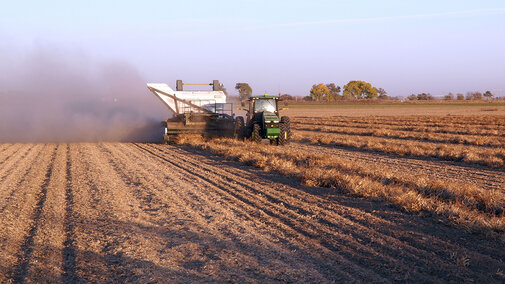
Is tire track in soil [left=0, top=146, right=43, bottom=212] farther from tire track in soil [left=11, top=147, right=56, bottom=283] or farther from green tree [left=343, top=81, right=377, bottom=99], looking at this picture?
green tree [left=343, top=81, right=377, bottom=99]

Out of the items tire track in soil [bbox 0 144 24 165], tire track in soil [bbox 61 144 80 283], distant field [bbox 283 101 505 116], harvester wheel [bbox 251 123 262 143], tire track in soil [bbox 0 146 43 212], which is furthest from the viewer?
distant field [bbox 283 101 505 116]

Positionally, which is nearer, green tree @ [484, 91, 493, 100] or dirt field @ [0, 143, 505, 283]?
dirt field @ [0, 143, 505, 283]

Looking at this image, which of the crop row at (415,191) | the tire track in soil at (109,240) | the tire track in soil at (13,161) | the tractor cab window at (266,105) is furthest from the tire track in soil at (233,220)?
the tractor cab window at (266,105)

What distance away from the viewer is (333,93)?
143000 mm

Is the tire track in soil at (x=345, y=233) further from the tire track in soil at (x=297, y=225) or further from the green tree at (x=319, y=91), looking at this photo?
the green tree at (x=319, y=91)

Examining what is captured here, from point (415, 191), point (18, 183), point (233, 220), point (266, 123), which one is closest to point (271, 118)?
point (266, 123)

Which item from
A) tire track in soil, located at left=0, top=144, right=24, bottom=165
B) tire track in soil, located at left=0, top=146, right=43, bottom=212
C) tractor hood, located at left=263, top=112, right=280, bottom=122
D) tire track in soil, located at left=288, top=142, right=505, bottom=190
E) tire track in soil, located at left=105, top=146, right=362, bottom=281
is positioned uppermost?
tractor hood, located at left=263, top=112, right=280, bottom=122

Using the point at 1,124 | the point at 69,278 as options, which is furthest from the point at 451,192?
the point at 1,124

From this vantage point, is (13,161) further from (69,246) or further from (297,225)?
(297,225)

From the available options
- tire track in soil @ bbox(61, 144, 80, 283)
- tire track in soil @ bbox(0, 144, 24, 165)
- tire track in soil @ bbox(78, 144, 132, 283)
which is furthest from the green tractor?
tire track in soil @ bbox(61, 144, 80, 283)

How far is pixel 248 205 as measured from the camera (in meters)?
8.67

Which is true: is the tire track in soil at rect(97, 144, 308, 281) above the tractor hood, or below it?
below

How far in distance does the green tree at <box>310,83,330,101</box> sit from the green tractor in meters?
117

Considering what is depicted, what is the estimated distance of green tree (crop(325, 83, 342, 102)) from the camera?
13939 cm
